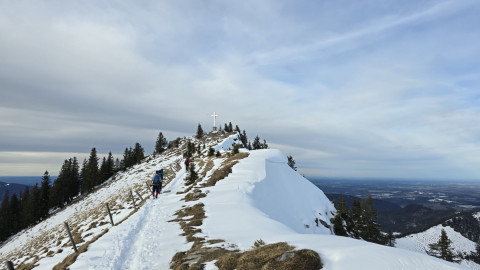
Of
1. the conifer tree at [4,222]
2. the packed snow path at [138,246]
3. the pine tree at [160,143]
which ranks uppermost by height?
the pine tree at [160,143]

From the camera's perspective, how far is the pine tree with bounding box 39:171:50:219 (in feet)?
227

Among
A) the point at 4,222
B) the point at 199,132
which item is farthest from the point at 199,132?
the point at 4,222

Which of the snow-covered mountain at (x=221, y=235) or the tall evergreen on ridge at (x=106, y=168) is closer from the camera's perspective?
the snow-covered mountain at (x=221, y=235)

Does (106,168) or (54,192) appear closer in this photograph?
(54,192)

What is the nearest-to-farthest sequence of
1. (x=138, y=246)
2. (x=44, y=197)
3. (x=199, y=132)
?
(x=138, y=246) → (x=44, y=197) → (x=199, y=132)

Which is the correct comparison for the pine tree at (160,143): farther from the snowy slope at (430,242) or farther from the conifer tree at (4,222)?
the snowy slope at (430,242)

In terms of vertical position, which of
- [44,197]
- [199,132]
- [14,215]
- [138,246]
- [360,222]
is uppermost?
[199,132]

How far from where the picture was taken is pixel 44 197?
71188 millimetres

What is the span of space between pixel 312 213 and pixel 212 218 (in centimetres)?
1910

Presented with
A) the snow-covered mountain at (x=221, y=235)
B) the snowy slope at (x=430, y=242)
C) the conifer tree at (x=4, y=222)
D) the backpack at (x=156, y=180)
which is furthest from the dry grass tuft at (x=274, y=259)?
the snowy slope at (x=430, y=242)

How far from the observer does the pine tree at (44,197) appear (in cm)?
6931

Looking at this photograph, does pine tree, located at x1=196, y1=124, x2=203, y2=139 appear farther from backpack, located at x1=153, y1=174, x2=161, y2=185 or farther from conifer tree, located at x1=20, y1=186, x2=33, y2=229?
backpack, located at x1=153, y1=174, x2=161, y2=185

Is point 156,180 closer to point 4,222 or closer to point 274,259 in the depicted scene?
point 274,259

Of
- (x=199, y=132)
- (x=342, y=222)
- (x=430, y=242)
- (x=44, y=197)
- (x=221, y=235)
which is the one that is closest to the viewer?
(x=221, y=235)
